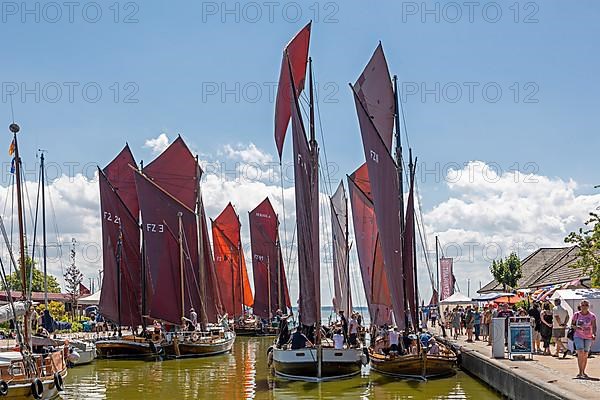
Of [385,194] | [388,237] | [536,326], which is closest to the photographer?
[536,326]

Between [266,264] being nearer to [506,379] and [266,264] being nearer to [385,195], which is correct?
[385,195]

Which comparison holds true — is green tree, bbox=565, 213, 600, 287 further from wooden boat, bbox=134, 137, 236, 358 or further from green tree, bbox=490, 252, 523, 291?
green tree, bbox=490, 252, 523, 291

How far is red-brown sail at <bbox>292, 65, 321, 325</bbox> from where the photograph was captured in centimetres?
2770

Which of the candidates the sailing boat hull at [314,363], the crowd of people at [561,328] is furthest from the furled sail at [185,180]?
the sailing boat hull at [314,363]

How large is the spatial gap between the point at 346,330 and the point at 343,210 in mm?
16854

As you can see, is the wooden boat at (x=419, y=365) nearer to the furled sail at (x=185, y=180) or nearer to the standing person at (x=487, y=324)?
the standing person at (x=487, y=324)

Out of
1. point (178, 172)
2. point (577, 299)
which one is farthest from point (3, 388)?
point (178, 172)

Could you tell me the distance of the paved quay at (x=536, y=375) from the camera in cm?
1761

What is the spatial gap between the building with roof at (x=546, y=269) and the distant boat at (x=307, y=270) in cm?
2456

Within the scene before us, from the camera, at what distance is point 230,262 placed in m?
67.2

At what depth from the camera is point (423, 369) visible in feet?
88.4

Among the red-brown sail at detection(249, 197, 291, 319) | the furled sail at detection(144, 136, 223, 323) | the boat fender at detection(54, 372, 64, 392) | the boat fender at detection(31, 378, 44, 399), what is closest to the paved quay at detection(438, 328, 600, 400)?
the boat fender at detection(31, 378, 44, 399)

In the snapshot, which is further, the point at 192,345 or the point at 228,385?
the point at 192,345

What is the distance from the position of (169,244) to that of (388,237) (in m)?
16.1
